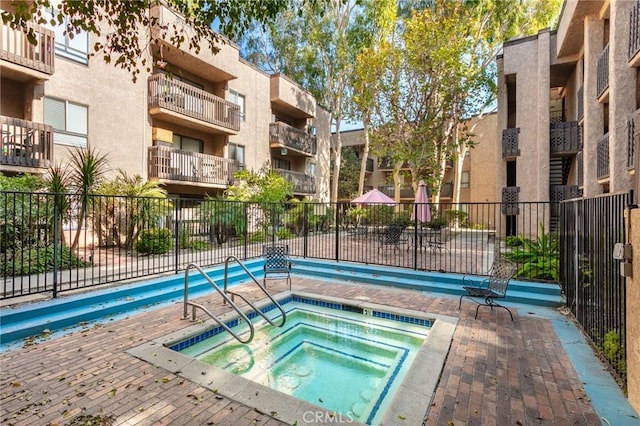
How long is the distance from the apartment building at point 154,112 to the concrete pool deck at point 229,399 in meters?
4.51

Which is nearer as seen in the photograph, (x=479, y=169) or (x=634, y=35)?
(x=634, y=35)

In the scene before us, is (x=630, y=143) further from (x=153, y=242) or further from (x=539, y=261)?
(x=153, y=242)

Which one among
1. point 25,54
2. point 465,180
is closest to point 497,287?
point 25,54

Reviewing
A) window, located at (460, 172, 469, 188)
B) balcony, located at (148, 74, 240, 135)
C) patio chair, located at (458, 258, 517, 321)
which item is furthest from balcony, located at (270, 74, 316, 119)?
patio chair, located at (458, 258, 517, 321)

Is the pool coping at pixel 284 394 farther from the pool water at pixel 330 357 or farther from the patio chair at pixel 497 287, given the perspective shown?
the patio chair at pixel 497 287

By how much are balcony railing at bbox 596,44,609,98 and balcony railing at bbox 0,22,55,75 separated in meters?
17.7

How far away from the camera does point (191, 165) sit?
15984mm

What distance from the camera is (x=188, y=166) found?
51.9 feet

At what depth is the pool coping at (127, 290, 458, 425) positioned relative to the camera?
10.8 feet

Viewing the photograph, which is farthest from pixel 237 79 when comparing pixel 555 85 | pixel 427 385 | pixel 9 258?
pixel 427 385

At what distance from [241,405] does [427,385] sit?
2.14 metres

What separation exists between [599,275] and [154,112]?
53.2 feet

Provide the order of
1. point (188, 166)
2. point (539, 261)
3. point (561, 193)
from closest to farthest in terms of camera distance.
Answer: point (539, 261), point (188, 166), point (561, 193)
